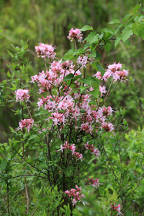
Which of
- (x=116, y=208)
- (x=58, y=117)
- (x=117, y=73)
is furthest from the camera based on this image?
(x=117, y=73)

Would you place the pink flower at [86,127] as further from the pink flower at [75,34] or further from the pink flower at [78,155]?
the pink flower at [75,34]

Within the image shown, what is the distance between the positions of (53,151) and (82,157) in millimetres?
194

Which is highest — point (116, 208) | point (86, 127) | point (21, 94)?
point (21, 94)

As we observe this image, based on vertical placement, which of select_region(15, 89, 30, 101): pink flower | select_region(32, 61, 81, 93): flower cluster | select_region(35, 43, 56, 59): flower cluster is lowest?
select_region(15, 89, 30, 101): pink flower

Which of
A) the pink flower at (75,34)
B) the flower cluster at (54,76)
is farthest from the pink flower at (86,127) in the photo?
the pink flower at (75,34)

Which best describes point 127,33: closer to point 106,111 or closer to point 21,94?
point 106,111

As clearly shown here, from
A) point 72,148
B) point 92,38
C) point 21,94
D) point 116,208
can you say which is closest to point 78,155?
point 72,148

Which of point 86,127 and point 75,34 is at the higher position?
point 75,34

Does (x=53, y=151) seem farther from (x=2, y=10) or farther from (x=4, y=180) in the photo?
(x=2, y=10)

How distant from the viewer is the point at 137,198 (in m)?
1.51

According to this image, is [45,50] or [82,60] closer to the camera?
[82,60]

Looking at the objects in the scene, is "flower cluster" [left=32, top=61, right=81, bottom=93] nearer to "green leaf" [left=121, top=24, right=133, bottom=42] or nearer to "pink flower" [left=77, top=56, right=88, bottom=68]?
"pink flower" [left=77, top=56, right=88, bottom=68]

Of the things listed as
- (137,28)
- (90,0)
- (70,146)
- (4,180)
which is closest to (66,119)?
(70,146)

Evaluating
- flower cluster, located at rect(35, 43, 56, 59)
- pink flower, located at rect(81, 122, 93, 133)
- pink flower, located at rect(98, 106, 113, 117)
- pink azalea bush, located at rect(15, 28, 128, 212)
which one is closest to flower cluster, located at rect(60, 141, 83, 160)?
pink azalea bush, located at rect(15, 28, 128, 212)
